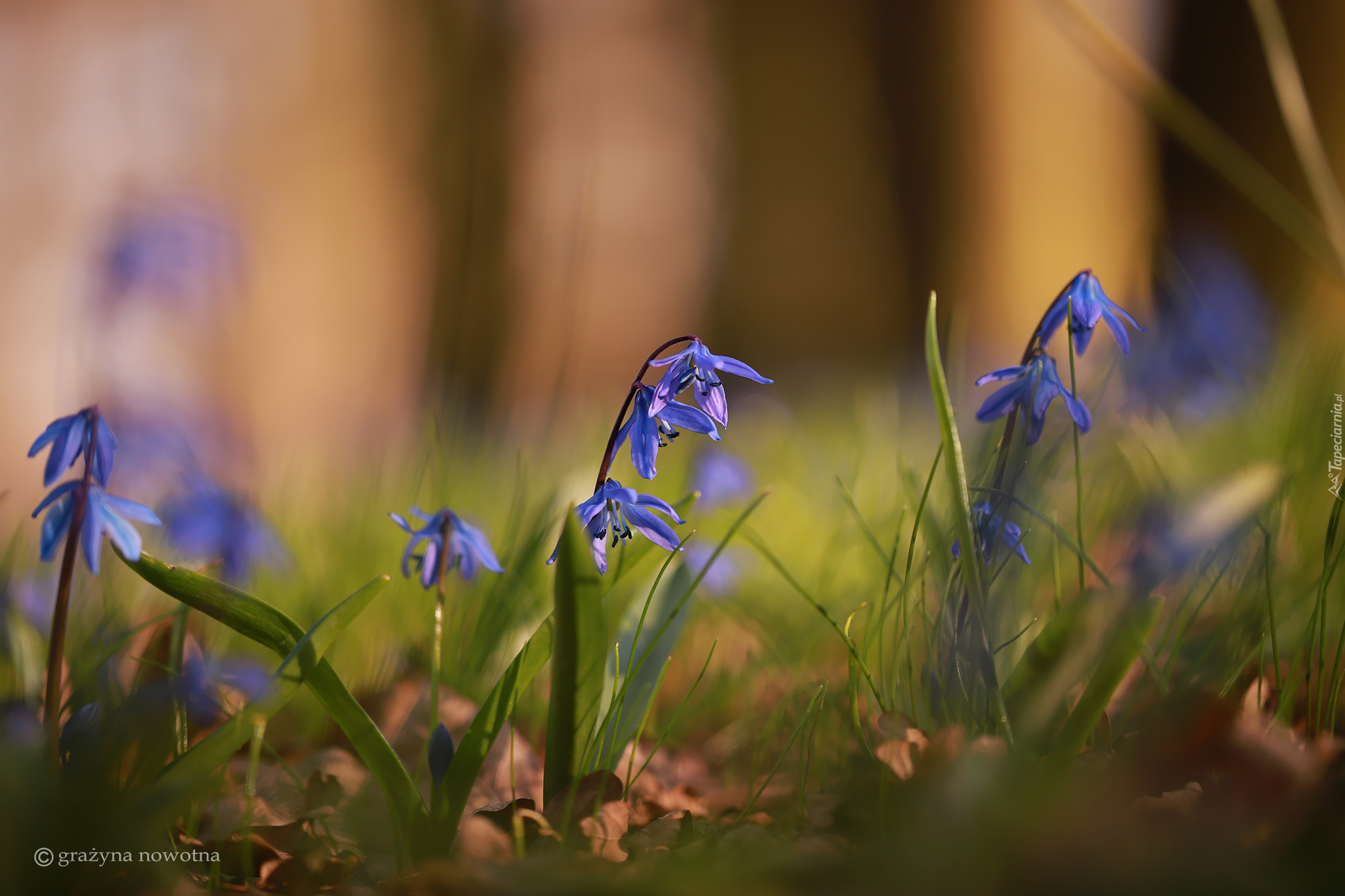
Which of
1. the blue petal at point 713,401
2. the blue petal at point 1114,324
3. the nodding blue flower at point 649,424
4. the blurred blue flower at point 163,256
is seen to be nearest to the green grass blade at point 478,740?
the nodding blue flower at point 649,424

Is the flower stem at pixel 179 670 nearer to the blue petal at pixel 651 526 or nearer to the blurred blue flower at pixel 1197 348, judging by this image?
the blue petal at pixel 651 526

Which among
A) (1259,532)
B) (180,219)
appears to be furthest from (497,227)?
(1259,532)

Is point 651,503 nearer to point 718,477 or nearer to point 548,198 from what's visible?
point 718,477

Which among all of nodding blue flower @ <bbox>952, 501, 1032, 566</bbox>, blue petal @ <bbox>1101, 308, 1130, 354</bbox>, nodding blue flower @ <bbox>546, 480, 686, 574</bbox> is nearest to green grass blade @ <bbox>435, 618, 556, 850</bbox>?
nodding blue flower @ <bbox>546, 480, 686, 574</bbox>

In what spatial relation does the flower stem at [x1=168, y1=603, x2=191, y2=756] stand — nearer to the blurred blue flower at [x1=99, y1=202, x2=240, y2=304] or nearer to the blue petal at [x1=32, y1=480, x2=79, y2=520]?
the blue petal at [x1=32, y1=480, x2=79, y2=520]

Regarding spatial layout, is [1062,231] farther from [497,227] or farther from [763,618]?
[763,618]
